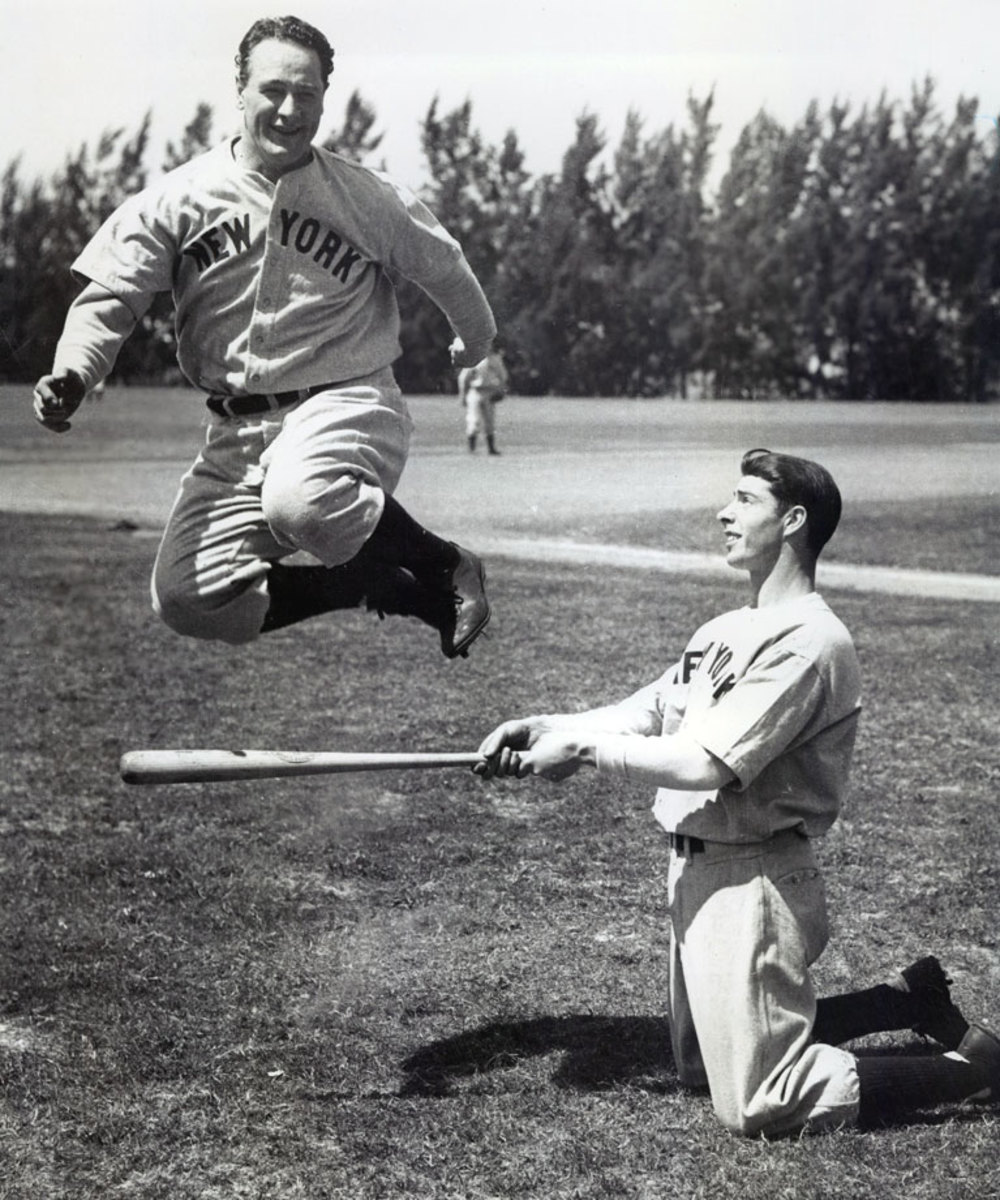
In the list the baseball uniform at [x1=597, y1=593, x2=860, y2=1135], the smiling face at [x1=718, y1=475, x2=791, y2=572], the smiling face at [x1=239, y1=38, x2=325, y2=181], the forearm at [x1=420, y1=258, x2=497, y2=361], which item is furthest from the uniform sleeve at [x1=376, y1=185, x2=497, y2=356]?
the baseball uniform at [x1=597, y1=593, x2=860, y2=1135]

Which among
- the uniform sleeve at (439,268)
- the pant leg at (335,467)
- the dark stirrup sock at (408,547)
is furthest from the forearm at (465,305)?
the dark stirrup sock at (408,547)

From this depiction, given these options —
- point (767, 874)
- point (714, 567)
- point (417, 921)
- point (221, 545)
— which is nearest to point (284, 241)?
point (221, 545)

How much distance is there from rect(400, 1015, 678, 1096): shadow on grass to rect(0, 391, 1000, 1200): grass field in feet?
0.04

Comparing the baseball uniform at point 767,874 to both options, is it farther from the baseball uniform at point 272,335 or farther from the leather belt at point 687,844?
the baseball uniform at point 272,335

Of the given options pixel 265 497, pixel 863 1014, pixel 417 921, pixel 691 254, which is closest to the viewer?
pixel 265 497

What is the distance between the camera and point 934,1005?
450 centimetres

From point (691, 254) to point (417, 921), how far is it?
2845 mm

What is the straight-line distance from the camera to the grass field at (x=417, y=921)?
13.1ft

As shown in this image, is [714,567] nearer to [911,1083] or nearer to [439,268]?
[911,1083]

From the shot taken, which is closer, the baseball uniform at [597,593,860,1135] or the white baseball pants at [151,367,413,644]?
the white baseball pants at [151,367,413,644]

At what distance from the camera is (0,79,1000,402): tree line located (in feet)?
13.0

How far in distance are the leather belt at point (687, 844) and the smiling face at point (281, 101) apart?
6.31 ft

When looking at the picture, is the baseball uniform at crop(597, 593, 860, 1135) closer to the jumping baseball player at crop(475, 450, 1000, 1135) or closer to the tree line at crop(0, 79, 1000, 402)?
the jumping baseball player at crop(475, 450, 1000, 1135)

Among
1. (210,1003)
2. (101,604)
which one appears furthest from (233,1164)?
(101,604)
